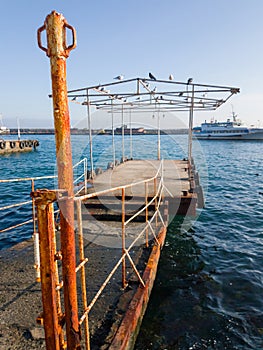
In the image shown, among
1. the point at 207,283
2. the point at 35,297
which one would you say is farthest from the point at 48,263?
the point at 207,283

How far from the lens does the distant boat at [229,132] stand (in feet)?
234

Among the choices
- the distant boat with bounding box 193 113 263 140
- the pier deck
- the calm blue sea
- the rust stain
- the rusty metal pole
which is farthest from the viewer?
the distant boat with bounding box 193 113 263 140

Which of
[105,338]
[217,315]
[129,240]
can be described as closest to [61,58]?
[105,338]

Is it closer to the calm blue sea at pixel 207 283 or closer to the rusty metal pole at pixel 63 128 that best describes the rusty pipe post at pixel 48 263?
the rusty metal pole at pixel 63 128

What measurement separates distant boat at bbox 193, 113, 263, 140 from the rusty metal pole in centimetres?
7654

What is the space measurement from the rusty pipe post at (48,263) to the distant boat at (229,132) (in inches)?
3023

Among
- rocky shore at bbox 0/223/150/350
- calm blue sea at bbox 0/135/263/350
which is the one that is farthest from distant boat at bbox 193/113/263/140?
rocky shore at bbox 0/223/150/350

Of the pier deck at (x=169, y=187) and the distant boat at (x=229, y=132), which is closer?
the pier deck at (x=169, y=187)

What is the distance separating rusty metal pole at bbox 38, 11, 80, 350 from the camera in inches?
80.8

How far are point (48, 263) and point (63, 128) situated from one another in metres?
1.15

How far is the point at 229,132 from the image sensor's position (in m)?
73.7

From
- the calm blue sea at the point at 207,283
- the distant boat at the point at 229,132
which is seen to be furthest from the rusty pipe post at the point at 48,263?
the distant boat at the point at 229,132

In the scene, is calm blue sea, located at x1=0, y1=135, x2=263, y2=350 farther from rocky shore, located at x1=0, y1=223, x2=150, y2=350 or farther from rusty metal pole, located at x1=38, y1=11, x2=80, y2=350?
rusty metal pole, located at x1=38, y1=11, x2=80, y2=350

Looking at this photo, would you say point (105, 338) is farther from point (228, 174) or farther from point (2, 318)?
point (228, 174)
